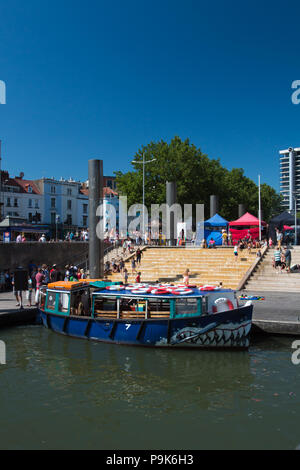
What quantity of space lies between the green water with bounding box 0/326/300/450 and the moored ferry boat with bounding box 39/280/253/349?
434 mm

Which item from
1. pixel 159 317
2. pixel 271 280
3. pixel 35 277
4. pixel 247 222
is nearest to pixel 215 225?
pixel 247 222

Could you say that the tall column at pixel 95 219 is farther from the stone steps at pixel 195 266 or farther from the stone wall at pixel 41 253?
the stone wall at pixel 41 253

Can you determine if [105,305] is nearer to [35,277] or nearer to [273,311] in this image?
[273,311]

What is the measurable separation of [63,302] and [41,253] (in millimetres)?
14377

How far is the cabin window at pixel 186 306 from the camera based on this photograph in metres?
13.9

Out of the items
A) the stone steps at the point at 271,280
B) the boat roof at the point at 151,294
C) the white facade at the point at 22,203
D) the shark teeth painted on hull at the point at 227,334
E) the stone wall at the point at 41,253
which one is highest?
the white facade at the point at 22,203

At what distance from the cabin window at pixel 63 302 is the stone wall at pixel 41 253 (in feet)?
39.7

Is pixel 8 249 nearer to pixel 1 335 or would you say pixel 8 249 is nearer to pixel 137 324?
pixel 1 335

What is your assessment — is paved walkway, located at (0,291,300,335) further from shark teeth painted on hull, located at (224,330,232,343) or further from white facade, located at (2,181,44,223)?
white facade, located at (2,181,44,223)

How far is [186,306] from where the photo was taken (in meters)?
14.0

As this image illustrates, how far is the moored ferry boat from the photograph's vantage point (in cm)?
1368

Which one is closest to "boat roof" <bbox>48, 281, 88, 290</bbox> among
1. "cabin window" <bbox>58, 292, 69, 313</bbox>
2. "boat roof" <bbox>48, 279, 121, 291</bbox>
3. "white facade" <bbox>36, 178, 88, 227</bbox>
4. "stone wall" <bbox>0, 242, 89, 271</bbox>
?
"boat roof" <bbox>48, 279, 121, 291</bbox>

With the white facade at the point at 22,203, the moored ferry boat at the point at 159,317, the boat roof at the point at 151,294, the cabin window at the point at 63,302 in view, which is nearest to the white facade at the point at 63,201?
the white facade at the point at 22,203
